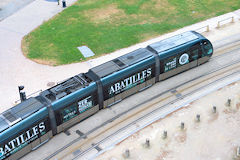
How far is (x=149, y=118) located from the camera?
31312 mm

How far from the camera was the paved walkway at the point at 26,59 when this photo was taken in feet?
117

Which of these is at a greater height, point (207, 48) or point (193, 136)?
point (207, 48)

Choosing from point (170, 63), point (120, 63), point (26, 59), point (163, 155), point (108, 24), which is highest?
point (120, 63)

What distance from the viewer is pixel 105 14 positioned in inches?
1887

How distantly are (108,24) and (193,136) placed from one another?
21.1 meters

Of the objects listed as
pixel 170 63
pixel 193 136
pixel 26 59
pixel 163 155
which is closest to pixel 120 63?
pixel 170 63

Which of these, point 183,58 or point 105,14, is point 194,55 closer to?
point 183,58

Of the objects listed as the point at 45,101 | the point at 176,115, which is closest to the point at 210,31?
the point at 176,115

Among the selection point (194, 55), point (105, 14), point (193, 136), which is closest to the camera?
point (193, 136)

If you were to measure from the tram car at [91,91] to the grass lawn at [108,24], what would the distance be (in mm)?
8301

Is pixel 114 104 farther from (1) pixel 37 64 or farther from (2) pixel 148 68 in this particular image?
(1) pixel 37 64

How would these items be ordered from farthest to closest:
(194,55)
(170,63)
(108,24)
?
(108,24) < (194,55) < (170,63)

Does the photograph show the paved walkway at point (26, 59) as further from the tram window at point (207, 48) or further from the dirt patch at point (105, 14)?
the tram window at point (207, 48)

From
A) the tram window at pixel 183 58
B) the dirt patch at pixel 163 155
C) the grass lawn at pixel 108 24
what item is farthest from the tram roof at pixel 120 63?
the grass lawn at pixel 108 24
